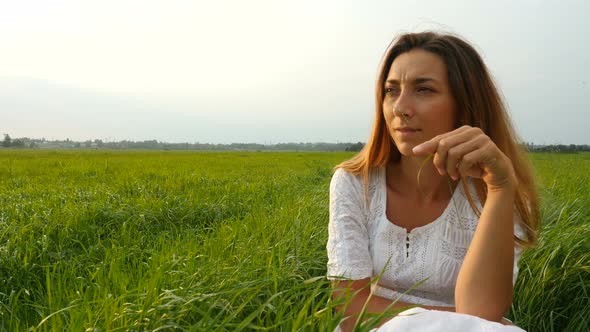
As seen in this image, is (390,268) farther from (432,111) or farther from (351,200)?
(432,111)

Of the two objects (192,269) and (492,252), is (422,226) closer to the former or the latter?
(492,252)

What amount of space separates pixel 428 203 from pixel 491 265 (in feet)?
1.56

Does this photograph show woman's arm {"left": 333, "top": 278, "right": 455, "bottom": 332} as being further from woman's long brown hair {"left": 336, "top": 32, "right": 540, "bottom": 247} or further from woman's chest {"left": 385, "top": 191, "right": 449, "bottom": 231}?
woman's long brown hair {"left": 336, "top": 32, "right": 540, "bottom": 247}

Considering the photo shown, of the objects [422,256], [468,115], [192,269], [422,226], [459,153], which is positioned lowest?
[192,269]

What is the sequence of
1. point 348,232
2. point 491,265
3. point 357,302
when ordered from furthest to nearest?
1. point 348,232
2. point 357,302
3. point 491,265

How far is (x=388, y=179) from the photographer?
2018 millimetres

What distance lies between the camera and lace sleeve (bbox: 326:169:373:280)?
1.70 metres

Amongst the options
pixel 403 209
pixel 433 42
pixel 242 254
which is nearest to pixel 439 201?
pixel 403 209

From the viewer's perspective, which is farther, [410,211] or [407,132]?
[410,211]

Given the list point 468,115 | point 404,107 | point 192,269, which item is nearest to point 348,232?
point 404,107

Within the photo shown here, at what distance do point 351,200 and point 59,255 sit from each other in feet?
8.14

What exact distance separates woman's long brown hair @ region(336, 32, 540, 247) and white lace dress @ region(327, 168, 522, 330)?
80mm

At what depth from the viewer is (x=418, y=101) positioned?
1698 millimetres

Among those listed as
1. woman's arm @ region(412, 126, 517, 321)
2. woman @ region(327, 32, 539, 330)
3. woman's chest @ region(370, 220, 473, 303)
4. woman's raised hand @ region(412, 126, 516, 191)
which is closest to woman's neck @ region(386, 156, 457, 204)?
woman @ region(327, 32, 539, 330)
